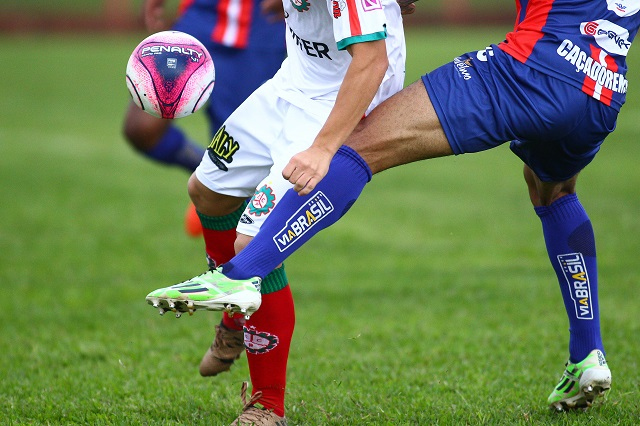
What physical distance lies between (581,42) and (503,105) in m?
0.38

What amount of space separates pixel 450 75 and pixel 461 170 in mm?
8424

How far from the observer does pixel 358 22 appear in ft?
9.52

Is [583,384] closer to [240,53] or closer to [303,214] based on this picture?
[303,214]

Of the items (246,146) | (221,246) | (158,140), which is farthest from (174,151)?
(246,146)

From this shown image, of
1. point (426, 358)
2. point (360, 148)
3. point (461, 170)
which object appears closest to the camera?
point (360, 148)

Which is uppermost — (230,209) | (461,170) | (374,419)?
(230,209)

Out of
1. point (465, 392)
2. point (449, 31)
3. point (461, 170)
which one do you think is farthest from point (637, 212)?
point (449, 31)

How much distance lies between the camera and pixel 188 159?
7059 mm

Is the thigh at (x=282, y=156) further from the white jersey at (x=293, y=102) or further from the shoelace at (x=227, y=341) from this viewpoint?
the shoelace at (x=227, y=341)

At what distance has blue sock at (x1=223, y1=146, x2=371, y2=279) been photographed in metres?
2.96

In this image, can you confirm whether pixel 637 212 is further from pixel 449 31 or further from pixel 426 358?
pixel 449 31

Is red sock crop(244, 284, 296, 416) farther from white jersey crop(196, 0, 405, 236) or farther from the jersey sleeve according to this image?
the jersey sleeve

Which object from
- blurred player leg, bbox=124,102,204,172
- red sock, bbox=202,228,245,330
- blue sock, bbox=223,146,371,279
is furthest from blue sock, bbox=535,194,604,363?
blurred player leg, bbox=124,102,204,172

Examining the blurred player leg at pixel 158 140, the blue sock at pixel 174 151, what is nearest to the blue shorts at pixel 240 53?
the blurred player leg at pixel 158 140
